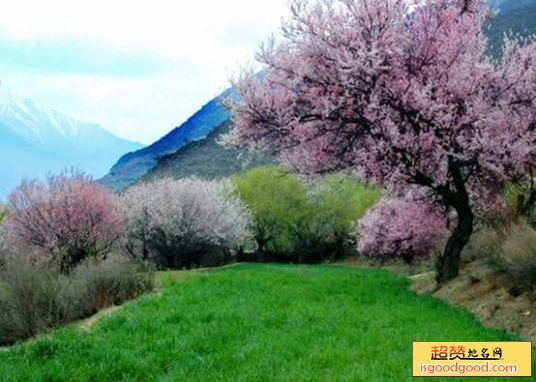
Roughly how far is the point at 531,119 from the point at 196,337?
9.27 m

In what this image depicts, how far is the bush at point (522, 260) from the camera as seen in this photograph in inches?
400

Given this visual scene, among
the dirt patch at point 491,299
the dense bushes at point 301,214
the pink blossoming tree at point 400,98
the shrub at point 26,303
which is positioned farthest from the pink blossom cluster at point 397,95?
the dense bushes at point 301,214

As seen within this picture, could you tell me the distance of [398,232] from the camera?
97.1ft

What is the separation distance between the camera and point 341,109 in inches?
557

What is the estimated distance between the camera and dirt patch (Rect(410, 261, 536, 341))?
30.8ft

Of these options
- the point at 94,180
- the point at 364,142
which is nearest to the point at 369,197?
the point at 94,180

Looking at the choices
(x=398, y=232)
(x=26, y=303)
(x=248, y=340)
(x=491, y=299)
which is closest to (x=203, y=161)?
(x=398, y=232)

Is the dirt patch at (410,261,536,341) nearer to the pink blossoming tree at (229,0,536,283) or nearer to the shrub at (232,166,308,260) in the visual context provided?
the pink blossoming tree at (229,0,536,283)

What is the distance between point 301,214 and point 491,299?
41656mm

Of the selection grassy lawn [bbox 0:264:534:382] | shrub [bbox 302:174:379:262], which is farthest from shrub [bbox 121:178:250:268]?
grassy lawn [bbox 0:264:534:382]

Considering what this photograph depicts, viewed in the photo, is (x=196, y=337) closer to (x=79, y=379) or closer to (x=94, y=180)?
(x=79, y=379)

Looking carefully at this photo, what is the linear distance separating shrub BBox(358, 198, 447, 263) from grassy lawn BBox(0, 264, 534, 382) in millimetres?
14262

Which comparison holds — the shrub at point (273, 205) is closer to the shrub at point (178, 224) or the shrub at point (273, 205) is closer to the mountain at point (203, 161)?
the shrub at point (178, 224)

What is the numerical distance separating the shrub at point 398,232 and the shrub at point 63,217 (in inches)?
560
